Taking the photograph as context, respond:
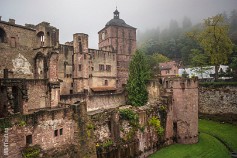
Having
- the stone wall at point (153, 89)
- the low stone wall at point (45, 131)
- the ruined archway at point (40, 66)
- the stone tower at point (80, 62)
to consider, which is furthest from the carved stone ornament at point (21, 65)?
the stone wall at point (153, 89)

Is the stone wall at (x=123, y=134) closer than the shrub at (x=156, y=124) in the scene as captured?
Yes

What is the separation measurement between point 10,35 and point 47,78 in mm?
7002

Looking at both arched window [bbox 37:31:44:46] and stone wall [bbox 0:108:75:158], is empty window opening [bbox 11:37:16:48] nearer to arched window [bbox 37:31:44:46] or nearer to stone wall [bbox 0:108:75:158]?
arched window [bbox 37:31:44:46]

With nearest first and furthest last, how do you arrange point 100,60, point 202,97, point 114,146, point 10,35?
point 114,146 < point 10,35 < point 202,97 < point 100,60

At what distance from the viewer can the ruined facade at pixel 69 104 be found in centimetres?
1472

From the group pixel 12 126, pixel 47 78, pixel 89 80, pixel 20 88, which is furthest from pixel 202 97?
pixel 12 126

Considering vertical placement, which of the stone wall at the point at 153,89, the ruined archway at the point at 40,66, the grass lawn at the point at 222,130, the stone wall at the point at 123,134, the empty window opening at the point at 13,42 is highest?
the empty window opening at the point at 13,42

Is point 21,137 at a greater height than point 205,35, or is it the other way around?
point 205,35

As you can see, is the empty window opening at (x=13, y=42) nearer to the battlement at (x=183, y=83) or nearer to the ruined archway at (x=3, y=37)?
the ruined archway at (x=3, y=37)

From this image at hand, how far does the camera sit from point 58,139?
1553 centimetres

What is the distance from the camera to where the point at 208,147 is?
70.2 feet

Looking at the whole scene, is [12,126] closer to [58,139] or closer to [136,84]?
[58,139]

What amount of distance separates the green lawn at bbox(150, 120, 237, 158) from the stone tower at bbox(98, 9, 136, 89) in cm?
2182

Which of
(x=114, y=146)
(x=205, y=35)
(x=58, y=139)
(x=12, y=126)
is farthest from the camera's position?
(x=205, y=35)
